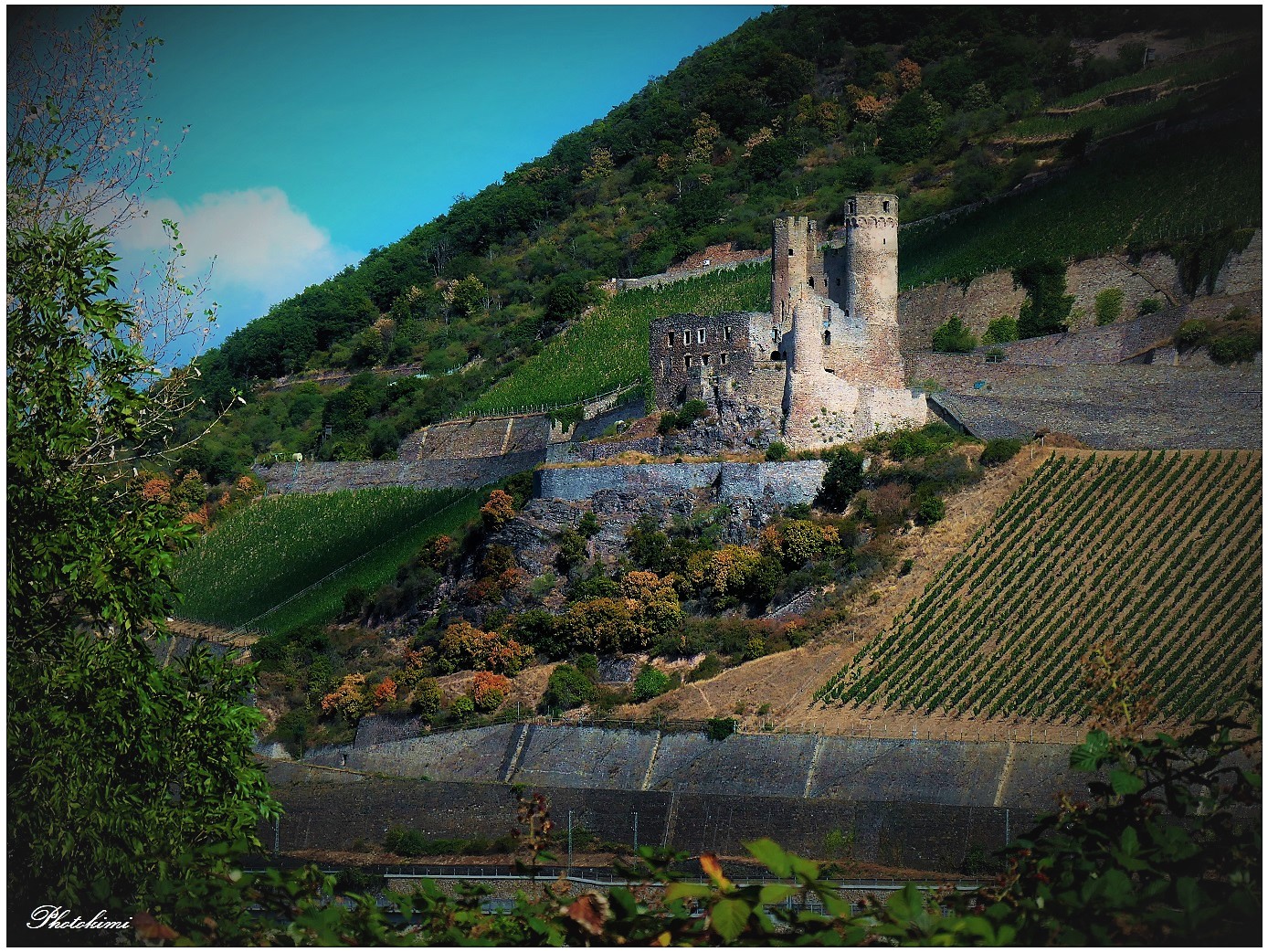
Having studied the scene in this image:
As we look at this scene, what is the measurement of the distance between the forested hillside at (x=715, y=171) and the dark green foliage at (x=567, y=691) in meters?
26.0

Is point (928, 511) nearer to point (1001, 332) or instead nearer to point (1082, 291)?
point (1001, 332)

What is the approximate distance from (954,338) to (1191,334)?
8.99 m

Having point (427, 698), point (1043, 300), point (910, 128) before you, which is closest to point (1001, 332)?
point (1043, 300)

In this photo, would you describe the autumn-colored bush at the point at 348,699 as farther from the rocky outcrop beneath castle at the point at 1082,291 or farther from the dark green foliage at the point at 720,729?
the rocky outcrop beneath castle at the point at 1082,291

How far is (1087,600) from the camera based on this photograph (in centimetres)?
3350

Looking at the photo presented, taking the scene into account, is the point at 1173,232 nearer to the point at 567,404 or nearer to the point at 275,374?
the point at 567,404

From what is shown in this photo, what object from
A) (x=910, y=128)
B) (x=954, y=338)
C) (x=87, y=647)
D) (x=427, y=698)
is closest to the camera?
(x=87, y=647)

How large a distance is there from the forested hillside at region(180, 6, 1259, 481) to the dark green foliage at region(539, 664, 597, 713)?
2597 centimetres

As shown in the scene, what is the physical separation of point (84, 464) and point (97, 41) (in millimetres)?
3538

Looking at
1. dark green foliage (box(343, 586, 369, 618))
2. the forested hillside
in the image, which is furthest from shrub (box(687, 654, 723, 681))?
the forested hillside

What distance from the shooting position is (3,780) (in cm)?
1215

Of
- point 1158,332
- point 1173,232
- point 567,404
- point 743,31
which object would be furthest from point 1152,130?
point 743,31

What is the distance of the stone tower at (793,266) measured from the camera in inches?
1677

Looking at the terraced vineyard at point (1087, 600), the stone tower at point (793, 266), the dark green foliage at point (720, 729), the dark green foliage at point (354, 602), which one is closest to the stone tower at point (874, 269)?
the stone tower at point (793, 266)
